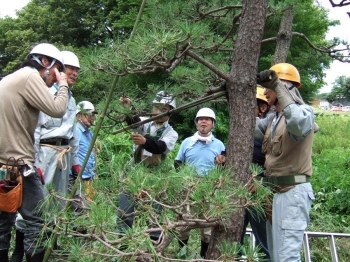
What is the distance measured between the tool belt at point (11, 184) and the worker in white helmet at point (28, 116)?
1cm

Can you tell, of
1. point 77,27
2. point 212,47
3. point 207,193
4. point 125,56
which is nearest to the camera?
point 207,193

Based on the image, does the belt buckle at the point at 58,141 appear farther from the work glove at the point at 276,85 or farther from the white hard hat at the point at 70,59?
the work glove at the point at 276,85

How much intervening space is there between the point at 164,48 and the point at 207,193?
0.69 metres

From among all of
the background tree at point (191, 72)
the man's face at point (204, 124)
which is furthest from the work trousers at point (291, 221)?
the man's face at point (204, 124)

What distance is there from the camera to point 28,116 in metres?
2.85

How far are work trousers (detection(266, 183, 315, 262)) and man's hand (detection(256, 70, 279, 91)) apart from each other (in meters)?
0.65

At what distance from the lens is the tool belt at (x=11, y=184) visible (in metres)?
2.69

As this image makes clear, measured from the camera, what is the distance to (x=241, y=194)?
210cm

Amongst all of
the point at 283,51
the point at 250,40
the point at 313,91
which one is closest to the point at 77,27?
the point at 313,91

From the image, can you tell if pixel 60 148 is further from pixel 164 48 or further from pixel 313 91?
pixel 313 91

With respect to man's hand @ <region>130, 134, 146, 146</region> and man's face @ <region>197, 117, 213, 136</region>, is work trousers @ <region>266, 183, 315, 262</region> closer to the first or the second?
man's hand @ <region>130, 134, 146, 146</region>

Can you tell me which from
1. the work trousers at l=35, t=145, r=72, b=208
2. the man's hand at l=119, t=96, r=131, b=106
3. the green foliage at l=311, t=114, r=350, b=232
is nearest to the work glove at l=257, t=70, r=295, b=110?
the man's hand at l=119, t=96, r=131, b=106

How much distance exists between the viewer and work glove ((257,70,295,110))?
250 centimetres

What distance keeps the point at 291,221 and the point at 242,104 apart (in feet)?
2.64
